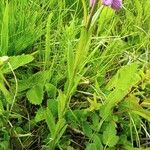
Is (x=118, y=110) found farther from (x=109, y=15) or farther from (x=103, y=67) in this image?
(x=109, y=15)

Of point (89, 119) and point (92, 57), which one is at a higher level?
point (92, 57)

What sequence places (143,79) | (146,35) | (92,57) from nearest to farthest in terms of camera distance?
(143,79) < (92,57) < (146,35)

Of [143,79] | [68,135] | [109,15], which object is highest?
[109,15]

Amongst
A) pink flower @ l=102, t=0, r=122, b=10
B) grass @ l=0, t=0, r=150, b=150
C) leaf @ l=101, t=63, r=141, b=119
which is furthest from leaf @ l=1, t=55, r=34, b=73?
pink flower @ l=102, t=0, r=122, b=10

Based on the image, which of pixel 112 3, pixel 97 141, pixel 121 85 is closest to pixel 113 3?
pixel 112 3

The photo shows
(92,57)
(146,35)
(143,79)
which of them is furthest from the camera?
(146,35)

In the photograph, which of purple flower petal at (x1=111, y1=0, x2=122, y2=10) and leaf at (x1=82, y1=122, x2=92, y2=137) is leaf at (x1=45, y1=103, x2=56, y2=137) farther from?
purple flower petal at (x1=111, y1=0, x2=122, y2=10)

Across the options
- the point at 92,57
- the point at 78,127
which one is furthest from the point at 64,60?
the point at 78,127

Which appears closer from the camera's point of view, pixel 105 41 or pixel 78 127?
pixel 78 127
